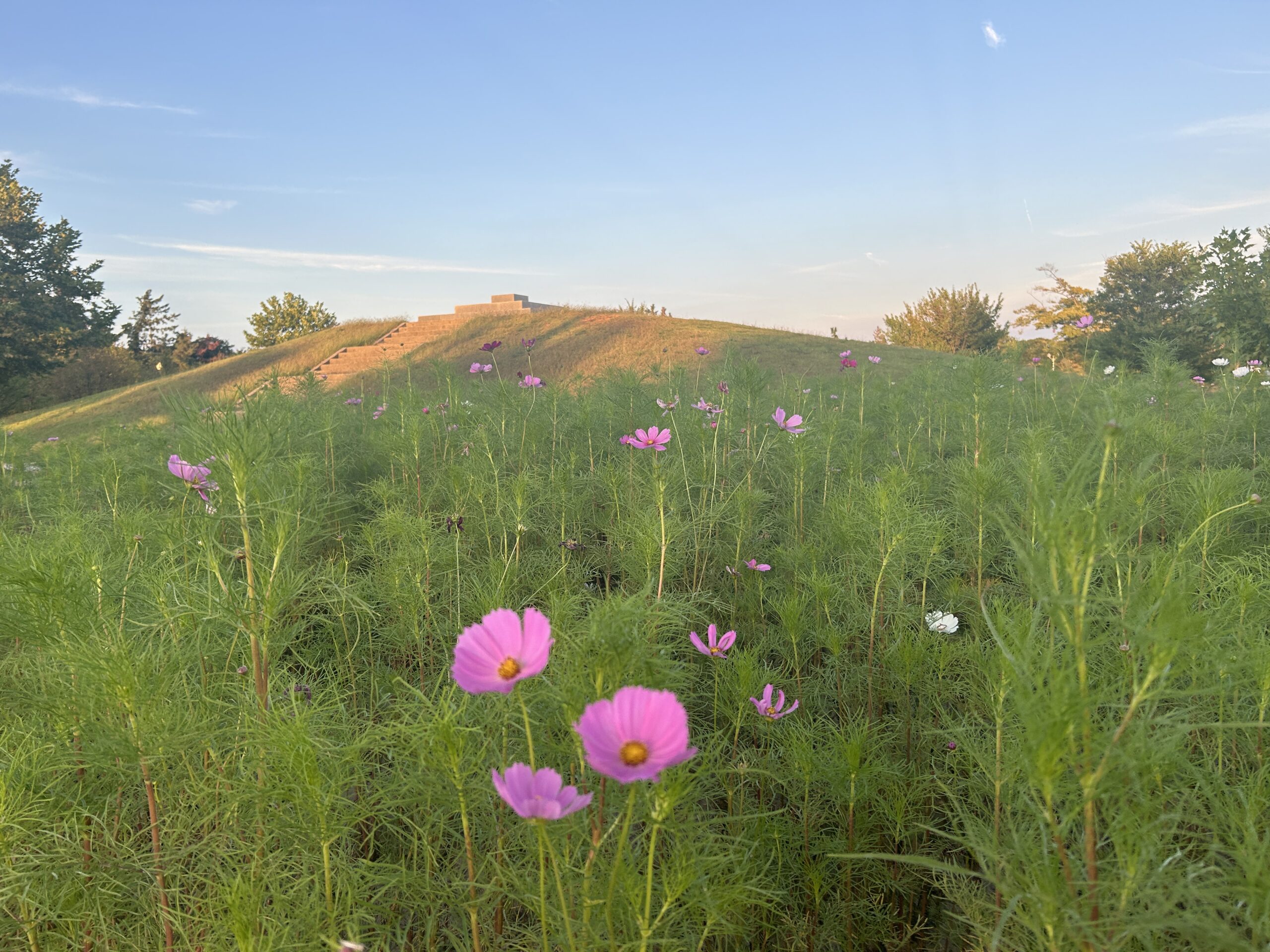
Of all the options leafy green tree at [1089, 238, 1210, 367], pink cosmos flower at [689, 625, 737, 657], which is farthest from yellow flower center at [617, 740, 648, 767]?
leafy green tree at [1089, 238, 1210, 367]

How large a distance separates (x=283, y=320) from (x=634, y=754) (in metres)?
47.1

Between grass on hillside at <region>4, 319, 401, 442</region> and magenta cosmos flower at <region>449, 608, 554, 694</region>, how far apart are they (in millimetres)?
11987

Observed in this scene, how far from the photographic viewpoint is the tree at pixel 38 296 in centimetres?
2214

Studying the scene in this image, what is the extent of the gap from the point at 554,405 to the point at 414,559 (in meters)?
1.94

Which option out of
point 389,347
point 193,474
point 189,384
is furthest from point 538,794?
point 389,347

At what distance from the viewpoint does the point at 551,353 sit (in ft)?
56.3

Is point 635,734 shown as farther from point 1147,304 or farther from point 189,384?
point 1147,304

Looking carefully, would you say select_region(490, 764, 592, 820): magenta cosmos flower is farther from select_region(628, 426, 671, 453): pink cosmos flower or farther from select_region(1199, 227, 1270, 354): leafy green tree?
select_region(1199, 227, 1270, 354): leafy green tree

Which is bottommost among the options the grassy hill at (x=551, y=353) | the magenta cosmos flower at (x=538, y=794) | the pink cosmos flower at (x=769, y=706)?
the pink cosmos flower at (x=769, y=706)

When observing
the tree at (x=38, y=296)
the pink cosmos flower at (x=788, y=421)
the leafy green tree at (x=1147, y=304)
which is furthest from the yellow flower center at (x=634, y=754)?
the tree at (x=38, y=296)

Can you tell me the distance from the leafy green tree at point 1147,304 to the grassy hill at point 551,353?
7.39m

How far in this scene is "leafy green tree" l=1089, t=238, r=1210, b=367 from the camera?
61.8 ft

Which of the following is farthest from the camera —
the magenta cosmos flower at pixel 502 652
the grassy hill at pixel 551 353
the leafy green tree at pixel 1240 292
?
the grassy hill at pixel 551 353

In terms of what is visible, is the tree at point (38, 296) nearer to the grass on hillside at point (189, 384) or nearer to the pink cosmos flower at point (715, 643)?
the grass on hillside at point (189, 384)
